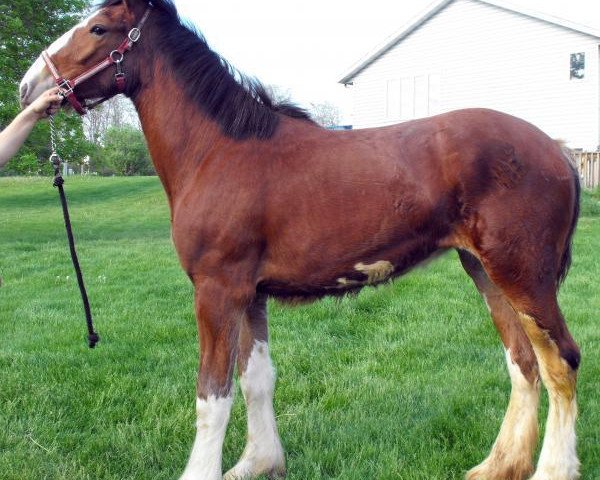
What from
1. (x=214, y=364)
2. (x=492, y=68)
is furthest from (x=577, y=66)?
(x=214, y=364)

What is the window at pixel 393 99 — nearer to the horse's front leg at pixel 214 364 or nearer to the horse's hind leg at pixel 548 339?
the horse's hind leg at pixel 548 339

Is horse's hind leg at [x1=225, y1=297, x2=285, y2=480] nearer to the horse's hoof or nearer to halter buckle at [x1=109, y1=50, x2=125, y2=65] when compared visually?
the horse's hoof

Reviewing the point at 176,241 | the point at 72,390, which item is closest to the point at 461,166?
the point at 176,241

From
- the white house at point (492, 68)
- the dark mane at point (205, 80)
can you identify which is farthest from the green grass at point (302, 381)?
the white house at point (492, 68)

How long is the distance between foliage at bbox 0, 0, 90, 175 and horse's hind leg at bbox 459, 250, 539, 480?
42.1 feet

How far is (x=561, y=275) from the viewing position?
3203 millimetres

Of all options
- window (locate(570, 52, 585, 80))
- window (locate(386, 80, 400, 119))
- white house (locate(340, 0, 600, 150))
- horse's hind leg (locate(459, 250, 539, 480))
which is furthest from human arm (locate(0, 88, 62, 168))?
window (locate(386, 80, 400, 119))

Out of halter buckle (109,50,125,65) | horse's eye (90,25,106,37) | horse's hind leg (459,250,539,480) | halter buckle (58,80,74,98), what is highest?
horse's eye (90,25,106,37)

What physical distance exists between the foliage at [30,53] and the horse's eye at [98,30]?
1183cm

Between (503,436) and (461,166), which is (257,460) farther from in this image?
(461,166)

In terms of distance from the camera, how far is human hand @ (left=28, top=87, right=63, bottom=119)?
3.05m

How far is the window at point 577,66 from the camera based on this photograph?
2024 cm

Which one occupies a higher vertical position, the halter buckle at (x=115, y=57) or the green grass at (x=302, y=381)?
the halter buckle at (x=115, y=57)

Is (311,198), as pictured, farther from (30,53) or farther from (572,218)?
(30,53)
